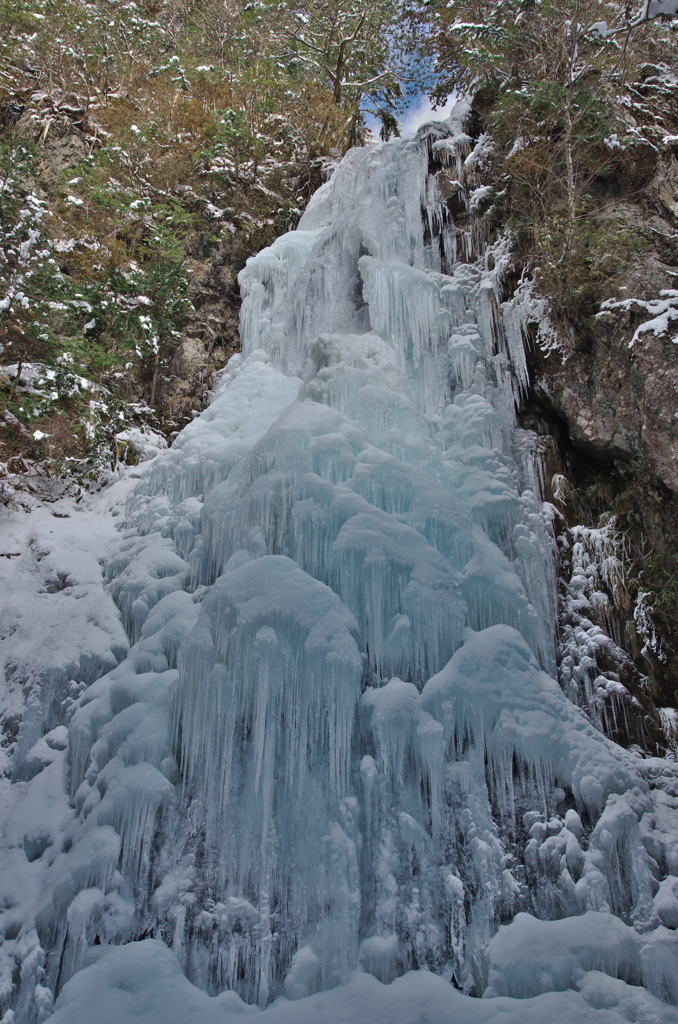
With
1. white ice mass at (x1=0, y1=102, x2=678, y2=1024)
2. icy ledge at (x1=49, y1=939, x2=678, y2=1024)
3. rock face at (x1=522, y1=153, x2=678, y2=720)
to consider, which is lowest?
icy ledge at (x1=49, y1=939, x2=678, y2=1024)

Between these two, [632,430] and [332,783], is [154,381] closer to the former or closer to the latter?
[632,430]

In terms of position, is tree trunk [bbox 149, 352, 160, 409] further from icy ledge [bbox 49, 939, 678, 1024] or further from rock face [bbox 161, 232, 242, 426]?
icy ledge [bbox 49, 939, 678, 1024]

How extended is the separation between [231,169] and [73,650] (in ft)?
24.1

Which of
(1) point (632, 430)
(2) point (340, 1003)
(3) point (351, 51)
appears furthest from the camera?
(3) point (351, 51)

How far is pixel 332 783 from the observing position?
3291 mm

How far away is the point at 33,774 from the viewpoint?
386cm

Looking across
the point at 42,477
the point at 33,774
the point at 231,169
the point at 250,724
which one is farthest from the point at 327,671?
the point at 231,169

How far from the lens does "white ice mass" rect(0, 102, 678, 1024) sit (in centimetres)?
287

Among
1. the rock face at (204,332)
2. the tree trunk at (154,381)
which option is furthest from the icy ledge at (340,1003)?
the tree trunk at (154,381)

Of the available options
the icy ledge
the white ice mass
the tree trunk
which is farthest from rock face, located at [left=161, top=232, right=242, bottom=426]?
the icy ledge

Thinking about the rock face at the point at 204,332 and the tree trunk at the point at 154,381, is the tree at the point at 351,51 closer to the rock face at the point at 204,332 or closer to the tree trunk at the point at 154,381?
the rock face at the point at 204,332

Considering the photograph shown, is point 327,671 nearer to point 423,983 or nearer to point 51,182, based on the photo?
point 423,983

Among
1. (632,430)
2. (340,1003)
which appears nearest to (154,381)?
(632,430)

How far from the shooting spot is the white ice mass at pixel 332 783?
287 cm
